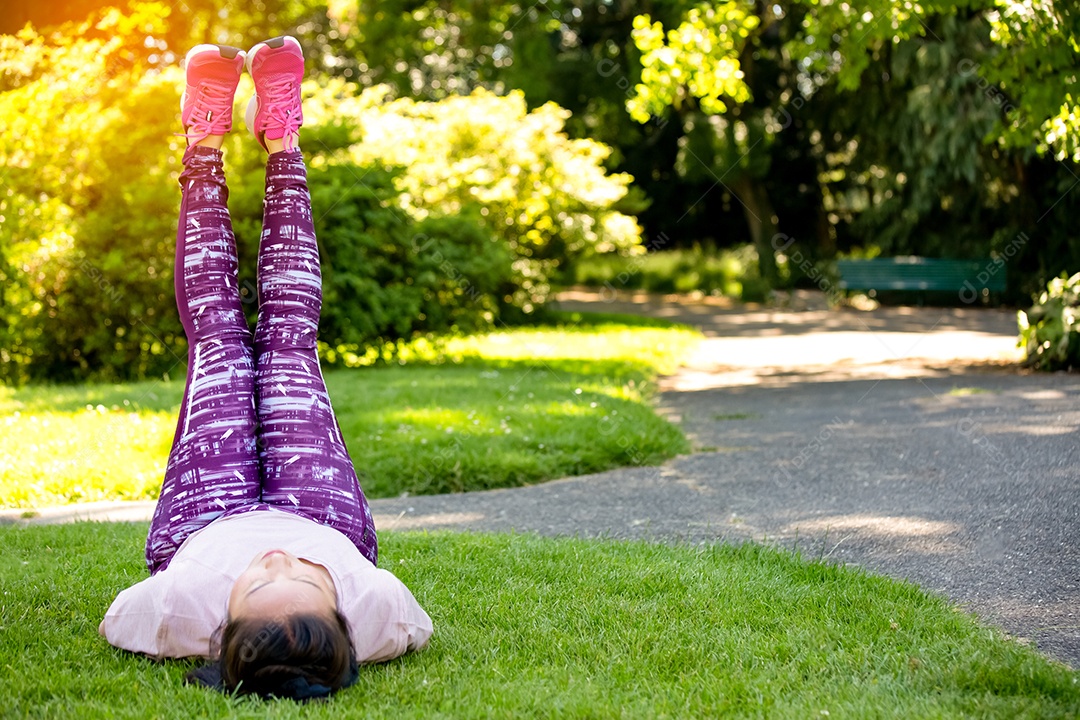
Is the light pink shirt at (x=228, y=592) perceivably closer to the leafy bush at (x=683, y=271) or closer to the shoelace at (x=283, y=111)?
the shoelace at (x=283, y=111)

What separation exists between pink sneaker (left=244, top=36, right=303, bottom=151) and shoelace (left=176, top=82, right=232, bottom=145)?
0.10 meters

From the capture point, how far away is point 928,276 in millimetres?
23000

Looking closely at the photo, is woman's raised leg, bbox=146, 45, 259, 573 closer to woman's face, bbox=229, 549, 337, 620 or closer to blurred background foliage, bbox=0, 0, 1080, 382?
woman's face, bbox=229, 549, 337, 620

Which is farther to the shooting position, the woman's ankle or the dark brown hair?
the woman's ankle

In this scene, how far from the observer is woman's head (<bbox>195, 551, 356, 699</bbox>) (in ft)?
9.48

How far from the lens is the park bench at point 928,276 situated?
22.4 meters

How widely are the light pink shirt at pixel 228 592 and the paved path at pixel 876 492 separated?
86.5 inches

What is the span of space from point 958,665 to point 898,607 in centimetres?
66

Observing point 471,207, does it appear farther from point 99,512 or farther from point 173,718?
point 173,718

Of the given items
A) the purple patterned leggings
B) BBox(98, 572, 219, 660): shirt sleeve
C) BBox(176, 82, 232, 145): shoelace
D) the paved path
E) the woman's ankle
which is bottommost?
the paved path

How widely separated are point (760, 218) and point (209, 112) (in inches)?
945

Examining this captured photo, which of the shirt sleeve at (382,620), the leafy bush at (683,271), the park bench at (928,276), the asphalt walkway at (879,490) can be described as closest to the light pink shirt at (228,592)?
the shirt sleeve at (382,620)

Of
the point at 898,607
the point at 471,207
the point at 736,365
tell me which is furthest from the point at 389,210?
the point at 898,607

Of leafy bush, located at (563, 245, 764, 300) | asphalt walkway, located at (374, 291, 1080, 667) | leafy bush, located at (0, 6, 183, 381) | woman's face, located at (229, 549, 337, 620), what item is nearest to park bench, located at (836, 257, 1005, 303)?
leafy bush, located at (563, 245, 764, 300)
